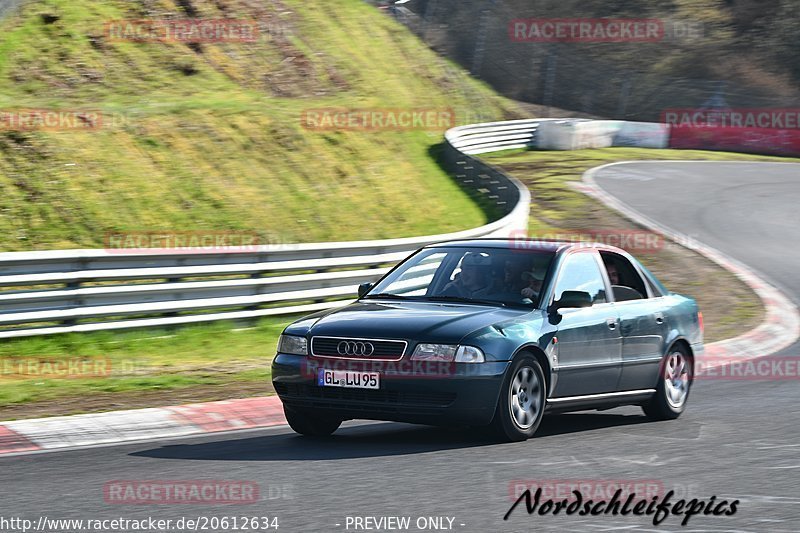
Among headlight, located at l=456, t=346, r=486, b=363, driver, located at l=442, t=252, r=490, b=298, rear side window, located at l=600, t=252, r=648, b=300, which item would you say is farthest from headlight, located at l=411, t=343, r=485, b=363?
rear side window, located at l=600, t=252, r=648, b=300

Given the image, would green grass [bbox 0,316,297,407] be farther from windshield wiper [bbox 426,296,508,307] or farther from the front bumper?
the front bumper

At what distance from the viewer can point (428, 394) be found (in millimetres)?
8070

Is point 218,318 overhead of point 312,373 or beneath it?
beneath

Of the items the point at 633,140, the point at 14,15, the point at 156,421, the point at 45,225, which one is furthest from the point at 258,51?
the point at 156,421

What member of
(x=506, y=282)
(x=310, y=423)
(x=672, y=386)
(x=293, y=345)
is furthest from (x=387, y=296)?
(x=672, y=386)

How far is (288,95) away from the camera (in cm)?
3509

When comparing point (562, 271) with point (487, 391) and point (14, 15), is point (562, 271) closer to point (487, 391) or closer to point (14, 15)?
point (487, 391)

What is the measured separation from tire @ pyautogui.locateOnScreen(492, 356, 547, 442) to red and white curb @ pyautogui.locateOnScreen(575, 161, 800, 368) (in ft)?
21.0

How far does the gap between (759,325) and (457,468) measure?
36.7 ft

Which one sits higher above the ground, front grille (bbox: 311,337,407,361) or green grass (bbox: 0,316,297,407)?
front grille (bbox: 311,337,407,361)

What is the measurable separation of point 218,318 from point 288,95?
70.8 feet

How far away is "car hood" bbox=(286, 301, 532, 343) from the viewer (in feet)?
26.8

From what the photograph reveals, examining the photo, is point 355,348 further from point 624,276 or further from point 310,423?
point 624,276

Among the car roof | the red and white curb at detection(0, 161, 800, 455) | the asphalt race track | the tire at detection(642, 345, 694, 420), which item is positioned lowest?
the red and white curb at detection(0, 161, 800, 455)
